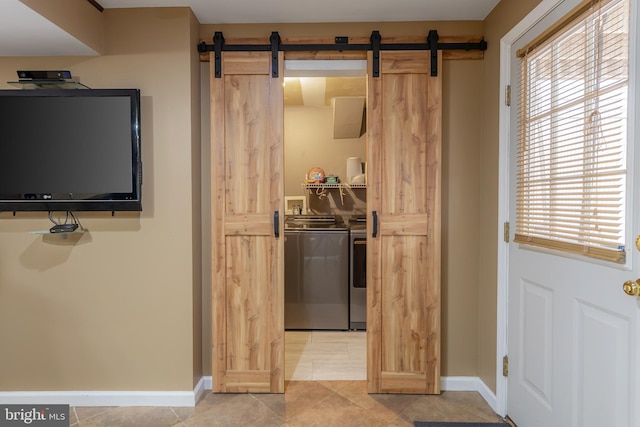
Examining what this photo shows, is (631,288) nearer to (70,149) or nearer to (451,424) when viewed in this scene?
(451,424)

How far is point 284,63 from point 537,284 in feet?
6.20

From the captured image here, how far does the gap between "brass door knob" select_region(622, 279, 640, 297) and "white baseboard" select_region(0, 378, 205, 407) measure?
2.17 m

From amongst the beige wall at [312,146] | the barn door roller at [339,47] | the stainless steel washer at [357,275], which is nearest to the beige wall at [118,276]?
the barn door roller at [339,47]

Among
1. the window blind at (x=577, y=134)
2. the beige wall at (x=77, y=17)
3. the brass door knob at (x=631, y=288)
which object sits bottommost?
the brass door knob at (x=631, y=288)

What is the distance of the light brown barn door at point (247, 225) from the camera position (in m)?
2.16

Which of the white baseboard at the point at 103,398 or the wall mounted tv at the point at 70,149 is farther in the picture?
the white baseboard at the point at 103,398

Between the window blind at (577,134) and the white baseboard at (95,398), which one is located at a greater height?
the window blind at (577,134)

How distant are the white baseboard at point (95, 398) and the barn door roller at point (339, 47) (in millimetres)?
1978

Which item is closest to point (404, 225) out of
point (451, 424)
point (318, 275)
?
point (451, 424)

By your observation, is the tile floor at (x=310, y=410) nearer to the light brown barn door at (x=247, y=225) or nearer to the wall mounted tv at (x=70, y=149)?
the light brown barn door at (x=247, y=225)

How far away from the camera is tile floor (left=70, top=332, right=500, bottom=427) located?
6.39 ft

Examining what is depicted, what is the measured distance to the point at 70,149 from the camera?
1.99m

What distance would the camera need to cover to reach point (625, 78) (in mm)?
1183

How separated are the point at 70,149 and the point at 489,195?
2.47 meters
